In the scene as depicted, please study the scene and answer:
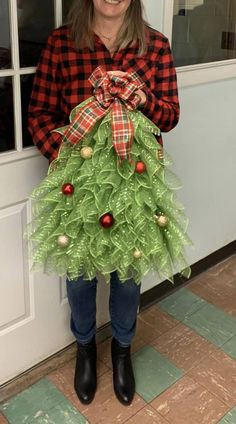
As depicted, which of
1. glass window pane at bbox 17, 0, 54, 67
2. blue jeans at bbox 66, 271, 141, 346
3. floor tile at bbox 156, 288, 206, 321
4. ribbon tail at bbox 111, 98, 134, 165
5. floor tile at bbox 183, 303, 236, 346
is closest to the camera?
ribbon tail at bbox 111, 98, 134, 165

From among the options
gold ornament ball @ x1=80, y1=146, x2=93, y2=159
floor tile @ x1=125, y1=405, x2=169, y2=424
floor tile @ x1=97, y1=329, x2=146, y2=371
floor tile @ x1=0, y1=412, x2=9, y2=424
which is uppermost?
gold ornament ball @ x1=80, y1=146, x2=93, y2=159

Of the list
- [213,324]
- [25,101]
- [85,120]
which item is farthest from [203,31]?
[213,324]

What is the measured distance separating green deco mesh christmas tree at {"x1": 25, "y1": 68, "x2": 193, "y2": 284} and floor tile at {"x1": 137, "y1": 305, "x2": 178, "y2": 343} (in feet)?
A: 2.47

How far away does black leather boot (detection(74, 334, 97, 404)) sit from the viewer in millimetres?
1719

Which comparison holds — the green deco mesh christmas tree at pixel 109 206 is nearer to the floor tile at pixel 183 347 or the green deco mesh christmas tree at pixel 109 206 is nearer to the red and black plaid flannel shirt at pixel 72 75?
the red and black plaid flannel shirt at pixel 72 75

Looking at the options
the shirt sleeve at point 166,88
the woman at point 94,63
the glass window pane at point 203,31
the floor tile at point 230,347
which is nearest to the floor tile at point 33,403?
the floor tile at point 230,347

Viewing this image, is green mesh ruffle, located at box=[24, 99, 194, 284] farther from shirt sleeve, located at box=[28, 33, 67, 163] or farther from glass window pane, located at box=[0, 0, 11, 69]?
glass window pane, located at box=[0, 0, 11, 69]

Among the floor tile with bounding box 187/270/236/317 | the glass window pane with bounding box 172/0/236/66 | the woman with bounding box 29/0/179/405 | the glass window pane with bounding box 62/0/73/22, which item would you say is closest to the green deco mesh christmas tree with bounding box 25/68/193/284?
the woman with bounding box 29/0/179/405

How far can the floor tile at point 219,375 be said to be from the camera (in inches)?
69.9

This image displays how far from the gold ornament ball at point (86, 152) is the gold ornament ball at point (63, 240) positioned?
23cm

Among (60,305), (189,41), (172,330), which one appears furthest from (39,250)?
(189,41)

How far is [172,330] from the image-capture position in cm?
211

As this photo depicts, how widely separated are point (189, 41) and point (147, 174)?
3.14ft

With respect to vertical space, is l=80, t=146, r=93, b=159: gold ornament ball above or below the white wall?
above
